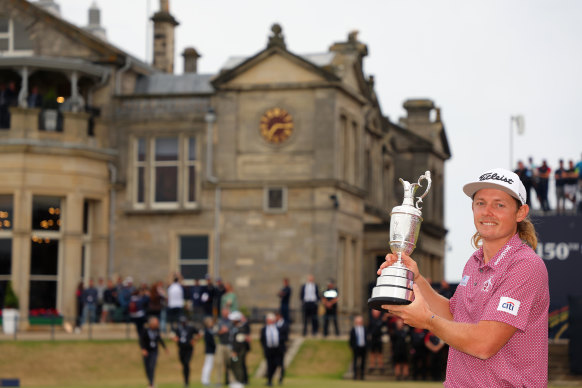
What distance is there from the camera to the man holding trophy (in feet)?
17.6

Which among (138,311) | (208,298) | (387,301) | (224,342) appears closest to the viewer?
(387,301)

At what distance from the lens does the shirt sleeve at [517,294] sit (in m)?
5.36

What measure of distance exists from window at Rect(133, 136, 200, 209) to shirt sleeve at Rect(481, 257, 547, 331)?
40.1 meters

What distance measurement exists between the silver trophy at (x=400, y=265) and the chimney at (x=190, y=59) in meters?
50.6

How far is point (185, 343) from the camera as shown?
1210 inches

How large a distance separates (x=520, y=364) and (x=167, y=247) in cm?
3994

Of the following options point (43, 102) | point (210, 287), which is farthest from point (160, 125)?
point (210, 287)

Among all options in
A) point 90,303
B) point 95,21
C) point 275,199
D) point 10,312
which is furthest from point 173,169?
point 95,21

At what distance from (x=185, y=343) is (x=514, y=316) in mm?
25827

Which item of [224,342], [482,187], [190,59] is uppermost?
[190,59]

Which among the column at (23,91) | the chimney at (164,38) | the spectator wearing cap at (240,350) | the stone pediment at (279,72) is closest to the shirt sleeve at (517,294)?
the spectator wearing cap at (240,350)

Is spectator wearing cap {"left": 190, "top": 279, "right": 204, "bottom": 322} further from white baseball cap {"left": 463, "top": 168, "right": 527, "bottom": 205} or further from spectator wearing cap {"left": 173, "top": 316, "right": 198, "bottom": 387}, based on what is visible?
white baseball cap {"left": 463, "top": 168, "right": 527, "bottom": 205}

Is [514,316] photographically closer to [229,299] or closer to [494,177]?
[494,177]

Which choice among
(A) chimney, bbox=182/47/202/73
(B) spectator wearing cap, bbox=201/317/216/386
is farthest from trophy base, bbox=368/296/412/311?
(A) chimney, bbox=182/47/202/73
